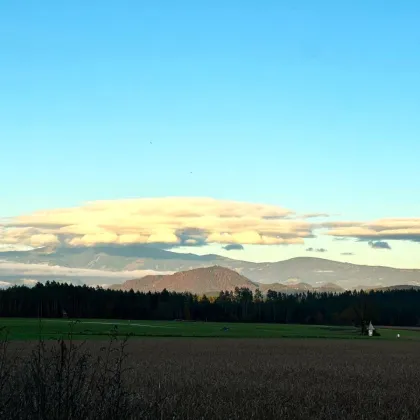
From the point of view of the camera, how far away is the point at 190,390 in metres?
22.3

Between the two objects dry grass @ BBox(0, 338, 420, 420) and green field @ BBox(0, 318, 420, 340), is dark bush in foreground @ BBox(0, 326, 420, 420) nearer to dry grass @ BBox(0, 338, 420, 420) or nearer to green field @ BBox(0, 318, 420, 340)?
dry grass @ BBox(0, 338, 420, 420)

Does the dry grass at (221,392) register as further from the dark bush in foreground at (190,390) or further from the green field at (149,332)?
the green field at (149,332)

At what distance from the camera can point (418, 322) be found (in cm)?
19912

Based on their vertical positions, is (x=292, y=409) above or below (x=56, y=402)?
below

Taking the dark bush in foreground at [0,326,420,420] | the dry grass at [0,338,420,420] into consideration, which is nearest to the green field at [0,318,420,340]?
the dry grass at [0,338,420,420]

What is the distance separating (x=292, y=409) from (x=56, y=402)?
30.0ft

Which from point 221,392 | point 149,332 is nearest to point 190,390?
point 221,392

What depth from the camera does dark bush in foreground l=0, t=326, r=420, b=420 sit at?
421 inches

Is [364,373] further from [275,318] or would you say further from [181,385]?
[275,318]

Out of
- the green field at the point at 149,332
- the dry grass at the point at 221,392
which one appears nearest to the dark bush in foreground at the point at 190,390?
the dry grass at the point at 221,392

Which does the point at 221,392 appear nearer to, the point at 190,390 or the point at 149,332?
the point at 190,390

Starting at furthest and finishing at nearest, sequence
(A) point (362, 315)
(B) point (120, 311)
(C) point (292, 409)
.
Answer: (B) point (120, 311), (A) point (362, 315), (C) point (292, 409)

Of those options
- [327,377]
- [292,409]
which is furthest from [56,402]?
[327,377]

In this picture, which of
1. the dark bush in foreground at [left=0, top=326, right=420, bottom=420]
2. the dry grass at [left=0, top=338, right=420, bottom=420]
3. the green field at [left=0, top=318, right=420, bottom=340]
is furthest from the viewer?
the green field at [left=0, top=318, right=420, bottom=340]
